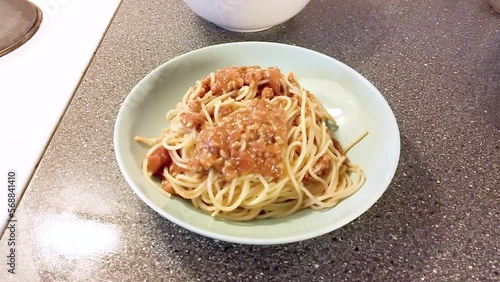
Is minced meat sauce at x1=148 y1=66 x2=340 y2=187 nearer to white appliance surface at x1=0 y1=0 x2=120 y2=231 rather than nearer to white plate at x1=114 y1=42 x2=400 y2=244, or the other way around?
white plate at x1=114 y1=42 x2=400 y2=244

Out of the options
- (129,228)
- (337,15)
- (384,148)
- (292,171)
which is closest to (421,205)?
(384,148)

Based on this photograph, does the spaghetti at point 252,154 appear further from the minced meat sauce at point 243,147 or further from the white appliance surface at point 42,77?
the white appliance surface at point 42,77

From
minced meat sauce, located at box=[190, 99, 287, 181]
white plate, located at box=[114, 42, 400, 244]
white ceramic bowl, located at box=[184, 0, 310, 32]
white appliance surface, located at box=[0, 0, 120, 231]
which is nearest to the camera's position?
white plate, located at box=[114, 42, 400, 244]

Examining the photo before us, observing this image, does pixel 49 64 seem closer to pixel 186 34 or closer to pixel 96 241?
pixel 186 34

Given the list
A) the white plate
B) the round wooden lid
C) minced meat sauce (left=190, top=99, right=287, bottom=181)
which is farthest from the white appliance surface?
minced meat sauce (left=190, top=99, right=287, bottom=181)

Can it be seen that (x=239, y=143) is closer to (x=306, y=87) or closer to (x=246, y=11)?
(x=306, y=87)

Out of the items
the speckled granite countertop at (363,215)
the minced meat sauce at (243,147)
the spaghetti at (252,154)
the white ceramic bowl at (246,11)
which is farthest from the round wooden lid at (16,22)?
the minced meat sauce at (243,147)
